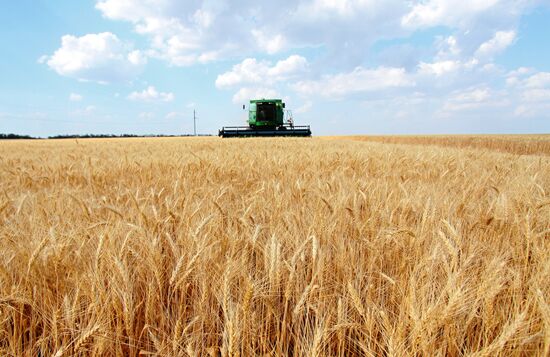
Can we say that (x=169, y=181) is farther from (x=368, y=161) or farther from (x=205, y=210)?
(x=368, y=161)

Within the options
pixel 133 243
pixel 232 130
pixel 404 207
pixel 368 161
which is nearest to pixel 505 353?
pixel 404 207

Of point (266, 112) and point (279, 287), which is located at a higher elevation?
point (266, 112)

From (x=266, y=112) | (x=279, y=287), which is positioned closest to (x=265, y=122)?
(x=266, y=112)

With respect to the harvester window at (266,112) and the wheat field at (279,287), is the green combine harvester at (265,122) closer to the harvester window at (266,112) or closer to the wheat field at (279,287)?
the harvester window at (266,112)

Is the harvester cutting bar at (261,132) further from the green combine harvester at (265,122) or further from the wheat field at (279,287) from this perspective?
the wheat field at (279,287)

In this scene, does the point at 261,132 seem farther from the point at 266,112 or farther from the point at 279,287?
the point at 279,287

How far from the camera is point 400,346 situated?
676 millimetres

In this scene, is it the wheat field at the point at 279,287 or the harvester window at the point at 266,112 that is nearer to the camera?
the wheat field at the point at 279,287

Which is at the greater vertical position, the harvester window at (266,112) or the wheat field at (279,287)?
the harvester window at (266,112)

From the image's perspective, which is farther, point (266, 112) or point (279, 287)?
point (266, 112)

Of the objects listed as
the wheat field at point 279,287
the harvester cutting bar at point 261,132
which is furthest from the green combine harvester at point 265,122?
the wheat field at point 279,287

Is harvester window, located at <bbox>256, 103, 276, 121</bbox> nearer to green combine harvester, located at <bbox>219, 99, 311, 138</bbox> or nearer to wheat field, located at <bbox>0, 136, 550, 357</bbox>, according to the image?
green combine harvester, located at <bbox>219, 99, 311, 138</bbox>

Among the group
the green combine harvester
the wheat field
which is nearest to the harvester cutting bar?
the green combine harvester

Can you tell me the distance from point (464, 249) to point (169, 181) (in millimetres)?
2590
